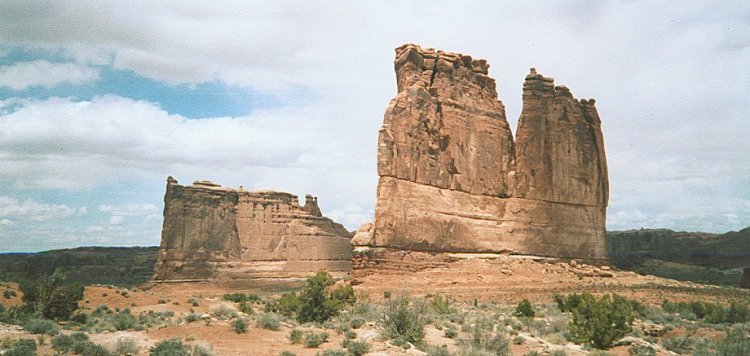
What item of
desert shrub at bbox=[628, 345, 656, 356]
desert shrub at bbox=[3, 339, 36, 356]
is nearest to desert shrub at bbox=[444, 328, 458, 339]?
desert shrub at bbox=[628, 345, 656, 356]

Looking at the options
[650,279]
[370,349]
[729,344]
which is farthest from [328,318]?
[650,279]

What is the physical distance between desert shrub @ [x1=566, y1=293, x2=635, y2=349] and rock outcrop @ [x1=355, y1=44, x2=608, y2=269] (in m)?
14.8

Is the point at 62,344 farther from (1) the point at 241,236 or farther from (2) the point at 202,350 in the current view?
(1) the point at 241,236

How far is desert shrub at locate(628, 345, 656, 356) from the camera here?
41.0 ft

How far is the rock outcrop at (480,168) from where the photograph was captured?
2988 cm

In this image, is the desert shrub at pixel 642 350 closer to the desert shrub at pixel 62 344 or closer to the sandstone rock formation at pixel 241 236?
the desert shrub at pixel 62 344

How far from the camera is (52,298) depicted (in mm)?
17953

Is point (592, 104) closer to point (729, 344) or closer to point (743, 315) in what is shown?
point (743, 315)

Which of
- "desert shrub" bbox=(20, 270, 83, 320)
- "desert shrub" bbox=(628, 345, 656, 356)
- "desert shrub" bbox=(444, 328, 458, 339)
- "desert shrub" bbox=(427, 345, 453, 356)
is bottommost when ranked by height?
"desert shrub" bbox=(628, 345, 656, 356)

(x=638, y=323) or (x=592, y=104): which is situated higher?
(x=592, y=104)

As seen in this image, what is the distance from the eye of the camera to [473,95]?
34406 millimetres

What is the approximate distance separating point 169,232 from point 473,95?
107 ft

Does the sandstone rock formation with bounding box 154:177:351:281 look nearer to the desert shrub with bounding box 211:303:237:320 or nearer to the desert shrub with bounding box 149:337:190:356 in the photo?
the desert shrub with bounding box 211:303:237:320

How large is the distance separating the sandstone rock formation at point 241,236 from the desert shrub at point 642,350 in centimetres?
Result: 4645
